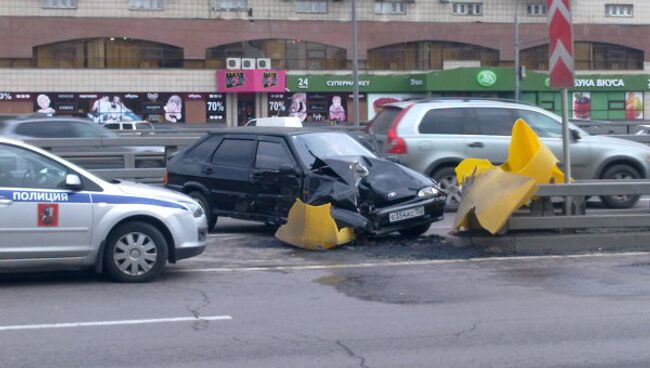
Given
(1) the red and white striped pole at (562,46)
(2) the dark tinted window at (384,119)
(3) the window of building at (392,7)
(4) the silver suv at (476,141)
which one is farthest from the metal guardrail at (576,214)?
(3) the window of building at (392,7)

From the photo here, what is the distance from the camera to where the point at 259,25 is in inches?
2194

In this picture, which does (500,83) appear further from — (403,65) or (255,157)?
(255,157)

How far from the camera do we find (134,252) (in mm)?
10711

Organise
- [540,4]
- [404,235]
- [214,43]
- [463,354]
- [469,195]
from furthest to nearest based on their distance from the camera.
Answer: [540,4] → [214,43] → [404,235] → [469,195] → [463,354]

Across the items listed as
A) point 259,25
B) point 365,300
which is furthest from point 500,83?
point 365,300

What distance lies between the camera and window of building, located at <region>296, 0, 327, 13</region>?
56.7 metres

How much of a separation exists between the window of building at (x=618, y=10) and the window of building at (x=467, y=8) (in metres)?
7.60

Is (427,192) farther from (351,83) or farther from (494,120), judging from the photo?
(351,83)

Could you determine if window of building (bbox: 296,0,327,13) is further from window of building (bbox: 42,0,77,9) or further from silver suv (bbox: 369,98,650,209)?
silver suv (bbox: 369,98,650,209)

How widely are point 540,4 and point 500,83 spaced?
6352mm

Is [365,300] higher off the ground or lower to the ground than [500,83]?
lower

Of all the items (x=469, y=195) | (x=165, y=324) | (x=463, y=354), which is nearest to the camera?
(x=463, y=354)

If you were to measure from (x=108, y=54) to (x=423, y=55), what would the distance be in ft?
56.5

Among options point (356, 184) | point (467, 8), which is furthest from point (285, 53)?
point (356, 184)
